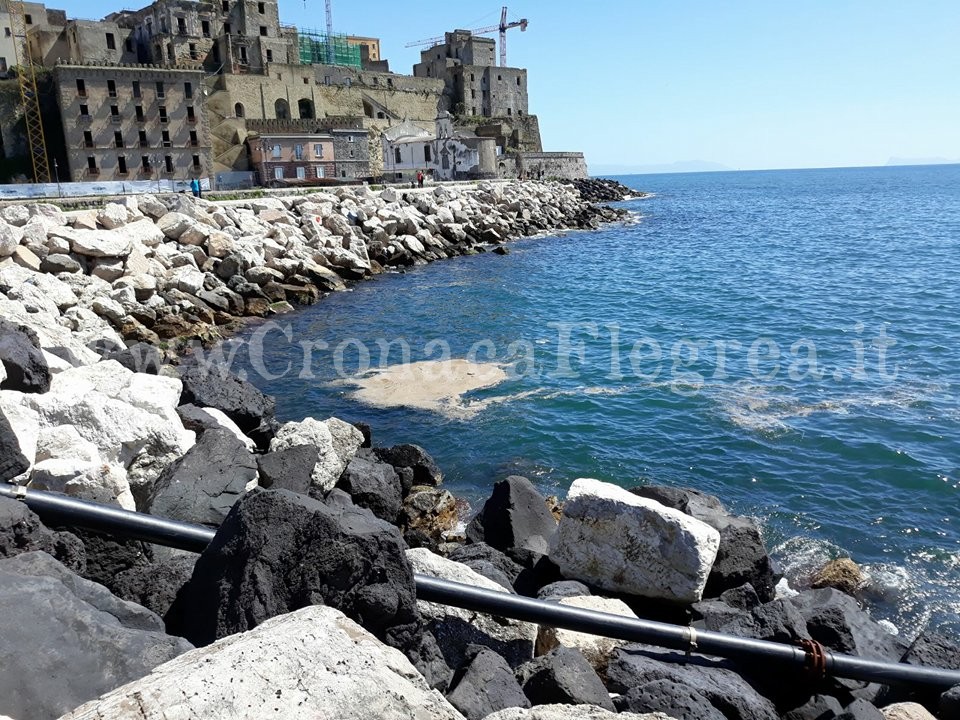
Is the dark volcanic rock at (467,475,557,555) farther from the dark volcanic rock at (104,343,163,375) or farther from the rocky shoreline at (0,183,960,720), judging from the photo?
the dark volcanic rock at (104,343,163,375)

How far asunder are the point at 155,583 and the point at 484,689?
7.21 feet

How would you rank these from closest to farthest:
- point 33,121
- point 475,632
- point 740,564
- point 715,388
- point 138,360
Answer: point 475,632 → point 740,564 → point 138,360 → point 715,388 → point 33,121

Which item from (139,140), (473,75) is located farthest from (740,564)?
(473,75)

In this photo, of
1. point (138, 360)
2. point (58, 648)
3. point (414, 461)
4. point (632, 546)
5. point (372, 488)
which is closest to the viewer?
point (58, 648)

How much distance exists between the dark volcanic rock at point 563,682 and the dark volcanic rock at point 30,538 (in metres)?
2.94

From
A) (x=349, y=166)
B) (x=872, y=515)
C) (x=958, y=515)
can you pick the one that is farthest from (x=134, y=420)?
(x=349, y=166)

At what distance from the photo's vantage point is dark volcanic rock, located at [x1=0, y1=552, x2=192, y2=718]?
3.16m

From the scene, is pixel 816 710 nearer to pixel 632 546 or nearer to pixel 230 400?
pixel 632 546

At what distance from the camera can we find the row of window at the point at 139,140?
157 ft

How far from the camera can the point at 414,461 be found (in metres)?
11.1

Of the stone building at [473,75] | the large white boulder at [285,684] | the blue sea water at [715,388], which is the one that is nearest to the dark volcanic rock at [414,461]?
the blue sea water at [715,388]

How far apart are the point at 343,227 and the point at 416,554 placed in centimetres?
2740

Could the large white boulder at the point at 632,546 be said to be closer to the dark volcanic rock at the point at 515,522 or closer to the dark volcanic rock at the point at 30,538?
the dark volcanic rock at the point at 515,522

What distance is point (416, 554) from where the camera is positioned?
5871mm
